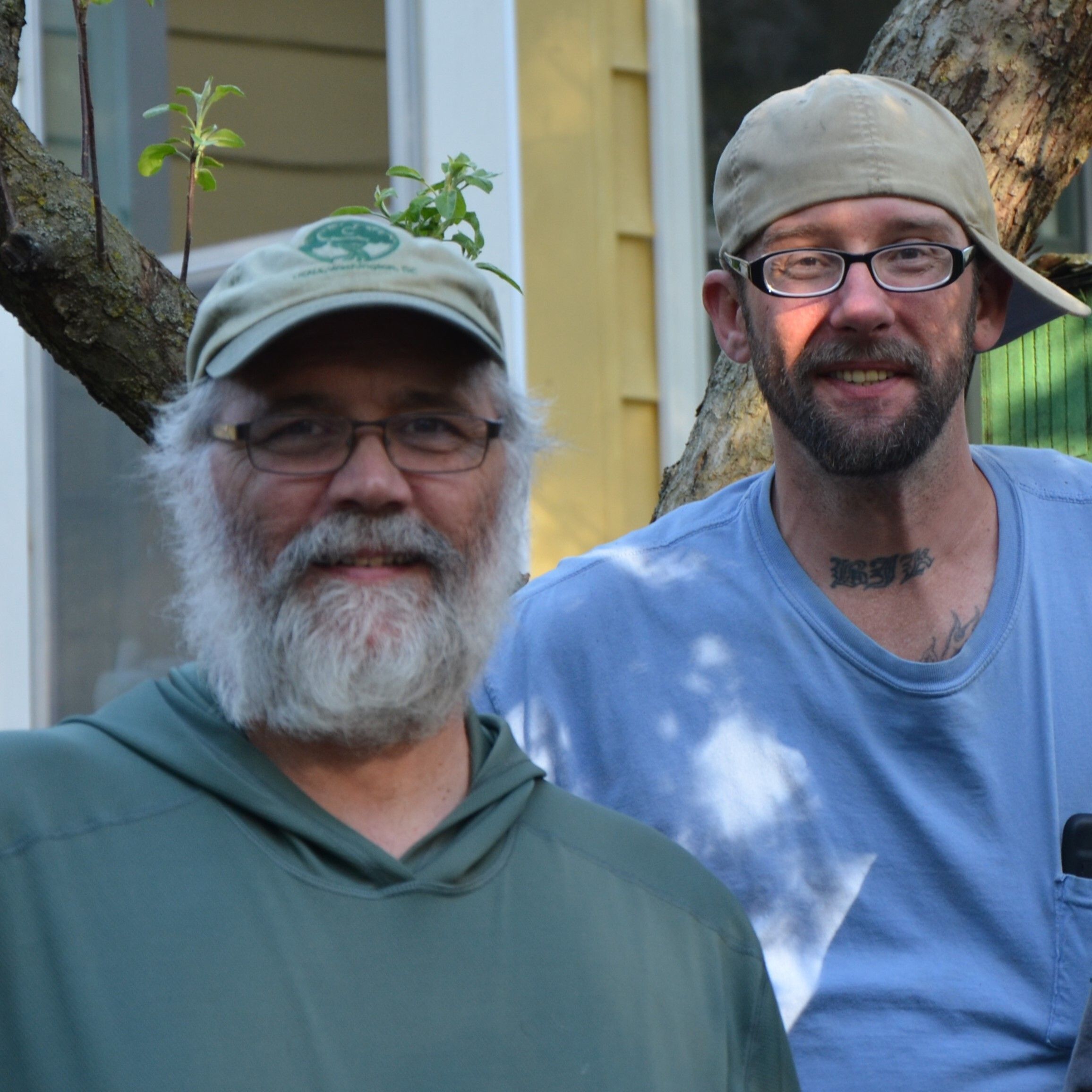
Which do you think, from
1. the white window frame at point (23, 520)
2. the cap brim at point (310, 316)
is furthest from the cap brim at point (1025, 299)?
the white window frame at point (23, 520)

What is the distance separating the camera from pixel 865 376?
2.74 meters

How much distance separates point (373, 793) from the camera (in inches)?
Answer: 84.9

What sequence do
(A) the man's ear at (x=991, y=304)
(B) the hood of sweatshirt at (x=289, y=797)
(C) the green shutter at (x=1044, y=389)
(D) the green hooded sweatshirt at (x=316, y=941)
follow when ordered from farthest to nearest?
(C) the green shutter at (x=1044, y=389) < (A) the man's ear at (x=991, y=304) < (B) the hood of sweatshirt at (x=289, y=797) < (D) the green hooded sweatshirt at (x=316, y=941)

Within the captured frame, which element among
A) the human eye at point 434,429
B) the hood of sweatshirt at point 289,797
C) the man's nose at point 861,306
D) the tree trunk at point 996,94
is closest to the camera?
the hood of sweatshirt at point 289,797

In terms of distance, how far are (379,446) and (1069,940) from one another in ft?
4.21

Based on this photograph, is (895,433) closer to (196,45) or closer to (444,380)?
(444,380)

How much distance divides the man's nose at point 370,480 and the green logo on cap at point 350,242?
230 mm

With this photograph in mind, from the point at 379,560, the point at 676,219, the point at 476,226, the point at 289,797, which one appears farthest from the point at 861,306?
the point at 676,219

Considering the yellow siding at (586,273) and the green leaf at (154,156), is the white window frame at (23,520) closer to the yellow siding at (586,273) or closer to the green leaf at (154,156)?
the yellow siding at (586,273)

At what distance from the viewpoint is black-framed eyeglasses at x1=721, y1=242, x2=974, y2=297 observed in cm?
275

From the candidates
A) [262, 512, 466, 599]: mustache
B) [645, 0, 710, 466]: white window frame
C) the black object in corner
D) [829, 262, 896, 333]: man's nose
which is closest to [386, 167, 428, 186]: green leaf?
[829, 262, 896, 333]: man's nose

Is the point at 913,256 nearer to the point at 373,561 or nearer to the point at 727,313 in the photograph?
the point at 727,313

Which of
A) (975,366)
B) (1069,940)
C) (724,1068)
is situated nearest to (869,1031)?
(1069,940)

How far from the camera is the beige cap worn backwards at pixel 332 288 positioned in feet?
6.91
